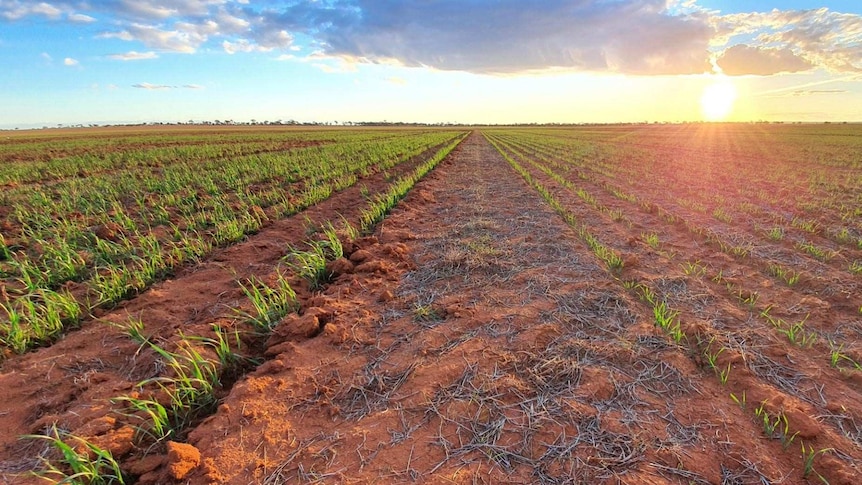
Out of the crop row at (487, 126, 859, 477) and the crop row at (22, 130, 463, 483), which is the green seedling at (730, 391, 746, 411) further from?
the crop row at (22, 130, 463, 483)

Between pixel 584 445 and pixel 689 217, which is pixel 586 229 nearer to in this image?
pixel 689 217

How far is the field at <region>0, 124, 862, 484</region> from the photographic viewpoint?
79.8 inches

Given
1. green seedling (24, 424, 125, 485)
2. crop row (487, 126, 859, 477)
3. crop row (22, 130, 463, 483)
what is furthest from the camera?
crop row (487, 126, 859, 477)

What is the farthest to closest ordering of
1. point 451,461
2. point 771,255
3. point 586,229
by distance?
1. point 586,229
2. point 771,255
3. point 451,461

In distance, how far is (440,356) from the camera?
292 centimetres

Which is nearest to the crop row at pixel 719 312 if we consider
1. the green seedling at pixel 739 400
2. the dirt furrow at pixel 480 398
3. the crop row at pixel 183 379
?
the green seedling at pixel 739 400

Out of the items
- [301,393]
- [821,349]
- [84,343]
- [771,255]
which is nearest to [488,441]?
[301,393]

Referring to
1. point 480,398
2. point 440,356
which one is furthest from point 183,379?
point 480,398

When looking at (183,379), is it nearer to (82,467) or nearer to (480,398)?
(82,467)

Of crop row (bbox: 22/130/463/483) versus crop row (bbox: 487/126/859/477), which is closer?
crop row (bbox: 22/130/463/483)

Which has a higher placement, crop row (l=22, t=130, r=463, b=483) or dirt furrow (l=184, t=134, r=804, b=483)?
crop row (l=22, t=130, r=463, b=483)

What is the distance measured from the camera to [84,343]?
3105mm

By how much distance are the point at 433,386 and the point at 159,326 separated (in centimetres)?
250

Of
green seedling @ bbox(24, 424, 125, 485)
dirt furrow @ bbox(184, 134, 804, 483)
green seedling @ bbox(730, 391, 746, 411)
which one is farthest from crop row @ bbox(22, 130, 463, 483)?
green seedling @ bbox(730, 391, 746, 411)
